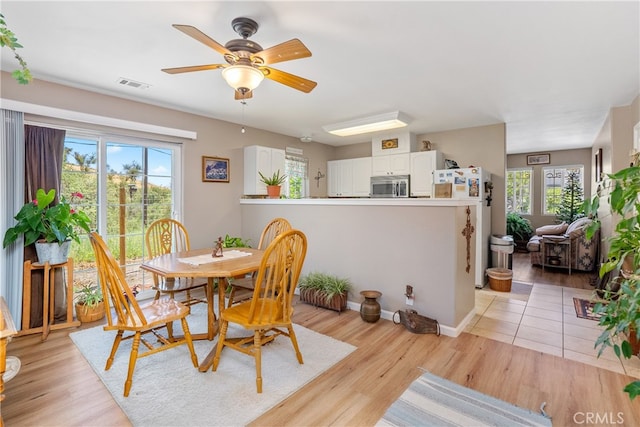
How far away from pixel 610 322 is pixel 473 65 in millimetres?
2221

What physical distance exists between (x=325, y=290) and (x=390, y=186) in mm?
2655

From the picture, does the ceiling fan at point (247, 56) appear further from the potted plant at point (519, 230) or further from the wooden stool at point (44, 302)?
the potted plant at point (519, 230)

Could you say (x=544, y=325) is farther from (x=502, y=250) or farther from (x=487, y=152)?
(x=487, y=152)

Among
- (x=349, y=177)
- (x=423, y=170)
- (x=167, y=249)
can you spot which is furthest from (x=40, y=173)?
(x=423, y=170)

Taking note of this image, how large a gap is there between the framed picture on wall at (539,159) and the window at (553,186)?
0.18 m

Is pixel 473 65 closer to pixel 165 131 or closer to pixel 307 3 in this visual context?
pixel 307 3

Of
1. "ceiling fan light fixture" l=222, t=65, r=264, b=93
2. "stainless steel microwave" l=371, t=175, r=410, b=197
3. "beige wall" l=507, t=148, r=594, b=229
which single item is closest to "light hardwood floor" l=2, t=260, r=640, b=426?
"ceiling fan light fixture" l=222, t=65, r=264, b=93

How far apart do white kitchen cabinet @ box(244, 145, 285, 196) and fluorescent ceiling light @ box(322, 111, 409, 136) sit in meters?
0.98

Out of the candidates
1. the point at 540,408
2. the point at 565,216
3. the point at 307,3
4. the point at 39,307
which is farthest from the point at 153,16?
the point at 565,216

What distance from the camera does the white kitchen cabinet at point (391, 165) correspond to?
207 inches

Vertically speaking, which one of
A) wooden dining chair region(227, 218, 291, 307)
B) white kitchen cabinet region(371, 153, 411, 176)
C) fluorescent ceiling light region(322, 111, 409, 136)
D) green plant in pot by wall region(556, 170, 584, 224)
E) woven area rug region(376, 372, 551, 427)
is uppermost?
fluorescent ceiling light region(322, 111, 409, 136)

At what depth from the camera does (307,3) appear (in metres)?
1.82

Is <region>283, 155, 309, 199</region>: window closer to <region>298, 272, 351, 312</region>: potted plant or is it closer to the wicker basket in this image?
<region>298, 272, 351, 312</region>: potted plant

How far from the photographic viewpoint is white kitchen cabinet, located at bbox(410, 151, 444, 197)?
16.3ft
